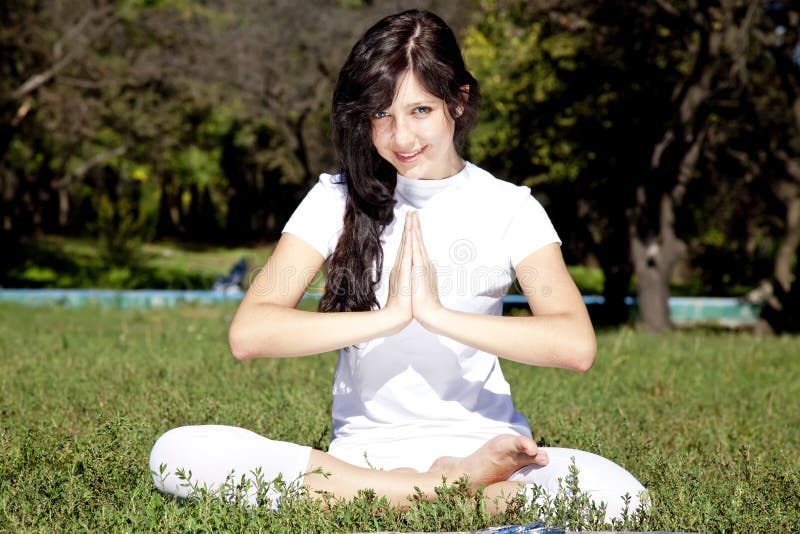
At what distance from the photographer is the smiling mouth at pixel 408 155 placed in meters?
3.42

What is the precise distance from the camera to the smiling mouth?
3.42 meters

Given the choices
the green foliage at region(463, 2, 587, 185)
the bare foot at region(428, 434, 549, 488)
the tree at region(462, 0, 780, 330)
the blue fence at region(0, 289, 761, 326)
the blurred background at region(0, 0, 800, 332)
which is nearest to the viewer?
the bare foot at region(428, 434, 549, 488)

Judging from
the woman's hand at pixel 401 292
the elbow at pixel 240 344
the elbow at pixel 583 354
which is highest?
the woman's hand at pixel 401 292


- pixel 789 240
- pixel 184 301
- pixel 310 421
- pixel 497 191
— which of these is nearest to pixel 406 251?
pixel 497 191

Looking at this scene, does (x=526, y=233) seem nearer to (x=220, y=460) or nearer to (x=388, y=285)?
(x=388, y=285)

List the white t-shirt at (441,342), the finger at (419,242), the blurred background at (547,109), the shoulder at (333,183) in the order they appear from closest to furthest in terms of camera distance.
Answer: the finger at (419,242) → the white t-shirt at (441,342) → the shoulder at (333,183) → the blurred background at (547,109)

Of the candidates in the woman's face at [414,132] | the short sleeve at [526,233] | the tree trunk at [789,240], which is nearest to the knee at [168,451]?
the woman's face at [414,132]

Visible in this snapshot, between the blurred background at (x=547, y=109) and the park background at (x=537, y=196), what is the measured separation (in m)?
0.07

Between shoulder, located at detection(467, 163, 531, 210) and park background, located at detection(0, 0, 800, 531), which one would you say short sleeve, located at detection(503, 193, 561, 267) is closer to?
shoulder, located at detection(467, 163, 531, 210)

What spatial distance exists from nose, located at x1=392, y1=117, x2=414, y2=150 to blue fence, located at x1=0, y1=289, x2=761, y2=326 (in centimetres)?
810

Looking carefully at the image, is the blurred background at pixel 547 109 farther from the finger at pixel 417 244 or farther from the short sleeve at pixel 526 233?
the finger at pixel 417 244

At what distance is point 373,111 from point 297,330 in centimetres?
88

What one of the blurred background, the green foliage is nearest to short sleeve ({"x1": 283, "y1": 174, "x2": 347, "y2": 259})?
the blurred background

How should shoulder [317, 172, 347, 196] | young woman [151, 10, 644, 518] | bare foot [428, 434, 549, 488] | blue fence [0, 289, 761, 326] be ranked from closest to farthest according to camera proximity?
bare foot [428, 434, 549, 488] < young woman [151, 10, 644, 518] < shoulder [317, 172, 347, 196] < blue fence [0, 289, 761, 326]
